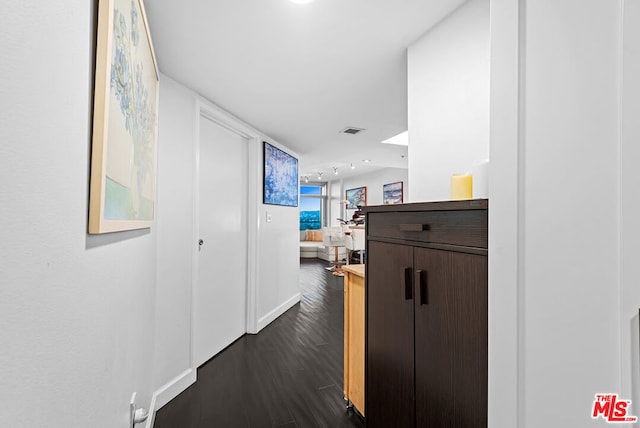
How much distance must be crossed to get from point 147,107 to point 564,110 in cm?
159

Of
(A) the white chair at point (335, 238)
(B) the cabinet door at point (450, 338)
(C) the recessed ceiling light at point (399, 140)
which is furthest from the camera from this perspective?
(A) the white chair at point (335, 238)

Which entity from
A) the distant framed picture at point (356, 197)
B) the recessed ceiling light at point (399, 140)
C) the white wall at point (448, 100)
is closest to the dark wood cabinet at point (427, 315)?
the white wall at point (448, 100)

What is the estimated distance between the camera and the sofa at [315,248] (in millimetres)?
8328

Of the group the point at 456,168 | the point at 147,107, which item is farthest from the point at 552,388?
the point at 147,107

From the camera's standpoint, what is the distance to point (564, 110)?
0.69m

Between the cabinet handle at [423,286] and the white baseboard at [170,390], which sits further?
the white baseboard at [170,390]

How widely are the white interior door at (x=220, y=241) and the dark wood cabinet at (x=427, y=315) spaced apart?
1620mm

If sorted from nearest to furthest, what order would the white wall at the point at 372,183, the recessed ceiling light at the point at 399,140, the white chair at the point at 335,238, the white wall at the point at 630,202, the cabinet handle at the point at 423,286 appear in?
the white wall at the point at 630,202 → the cabinet handle at the point at 423,286 → the recessed ceiling light at the point at 399,140 → the white chair at the point at 335,238 → the white wall at the point at 372,183

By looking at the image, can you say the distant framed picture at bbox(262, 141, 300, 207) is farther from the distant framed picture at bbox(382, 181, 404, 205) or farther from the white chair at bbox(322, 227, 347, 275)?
the distant framed picture at bbox(382, 181, 404, 205)

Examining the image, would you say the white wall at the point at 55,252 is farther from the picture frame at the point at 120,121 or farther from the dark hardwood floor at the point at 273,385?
the dark hardwood floor at the point at 273,385

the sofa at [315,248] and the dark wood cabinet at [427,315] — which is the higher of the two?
the dark wood cabinet at [427,315]

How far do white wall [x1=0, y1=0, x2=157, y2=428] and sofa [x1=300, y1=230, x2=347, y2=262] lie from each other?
22.6 feet

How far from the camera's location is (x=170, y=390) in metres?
2.04

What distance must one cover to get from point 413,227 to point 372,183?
24.3 ft
